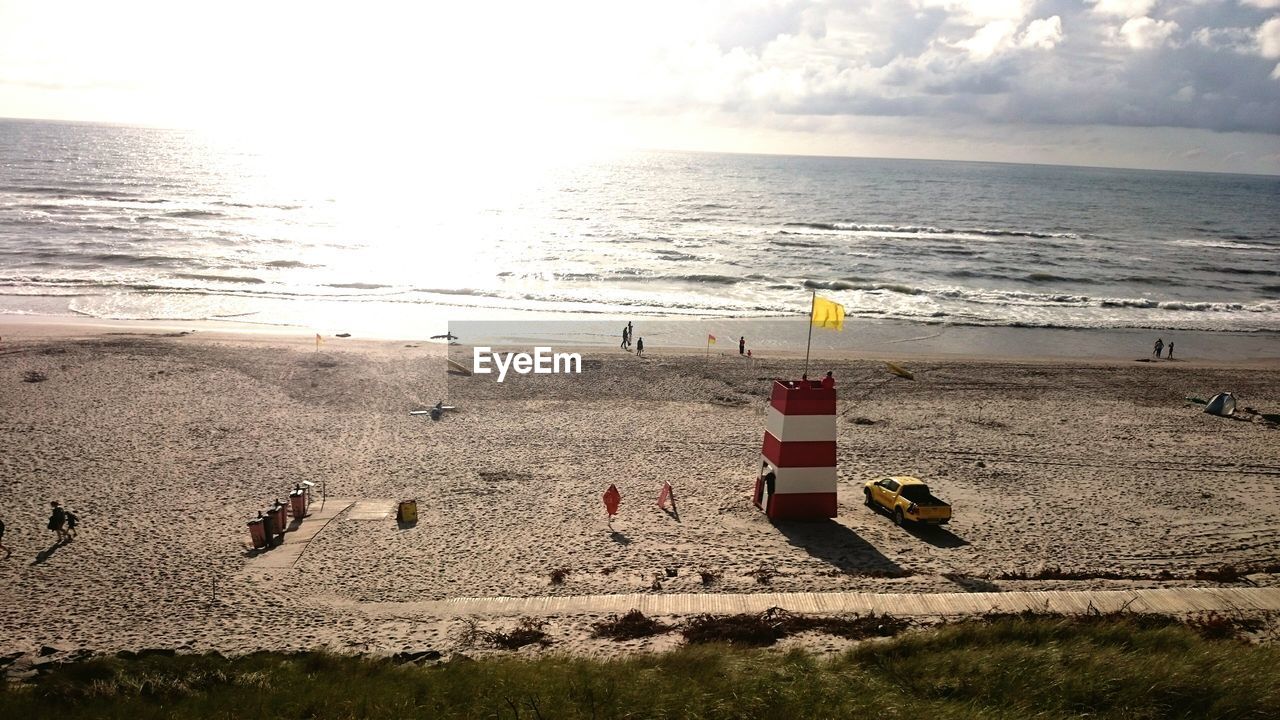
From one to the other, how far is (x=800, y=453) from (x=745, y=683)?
27.3 ft

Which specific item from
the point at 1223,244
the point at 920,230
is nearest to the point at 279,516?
the point at 920,230

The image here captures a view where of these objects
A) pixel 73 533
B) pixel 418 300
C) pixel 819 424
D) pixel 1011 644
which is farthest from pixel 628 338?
pixel 1011 644

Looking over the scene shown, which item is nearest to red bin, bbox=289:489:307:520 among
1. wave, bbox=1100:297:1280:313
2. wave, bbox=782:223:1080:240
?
wave, bbox=1100:297:1280:313

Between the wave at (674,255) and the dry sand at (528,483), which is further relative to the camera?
the wave at (674,255)

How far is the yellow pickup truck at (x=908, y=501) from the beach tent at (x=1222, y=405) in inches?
571

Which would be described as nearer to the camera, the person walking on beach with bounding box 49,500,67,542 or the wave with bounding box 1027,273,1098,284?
the person walking on beach with bounding box 49,500,67,542

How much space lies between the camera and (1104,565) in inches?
591

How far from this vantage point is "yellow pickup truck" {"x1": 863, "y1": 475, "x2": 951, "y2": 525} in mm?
16594

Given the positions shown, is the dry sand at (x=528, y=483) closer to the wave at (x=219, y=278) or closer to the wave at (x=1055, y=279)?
the wave at (x=219, y=278)

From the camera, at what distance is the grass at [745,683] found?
8.41 meters

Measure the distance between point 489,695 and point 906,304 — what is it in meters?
42.3

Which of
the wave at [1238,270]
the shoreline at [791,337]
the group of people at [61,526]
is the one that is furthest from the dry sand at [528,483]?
the wave at [1238,270]

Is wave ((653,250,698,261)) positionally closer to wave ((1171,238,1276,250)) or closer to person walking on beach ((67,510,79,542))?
person walking on beach ((67,510,79,542))
